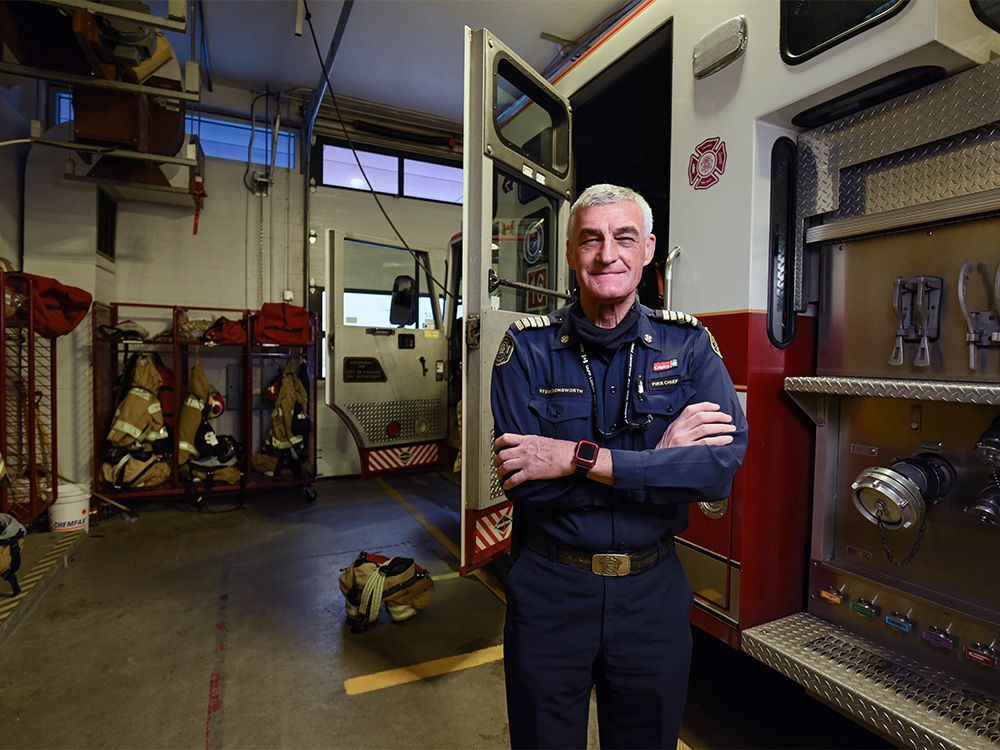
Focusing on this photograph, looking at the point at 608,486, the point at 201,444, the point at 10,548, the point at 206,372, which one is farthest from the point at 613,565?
the point at 206,372

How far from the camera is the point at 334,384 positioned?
4883 mm

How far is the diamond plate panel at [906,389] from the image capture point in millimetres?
1562

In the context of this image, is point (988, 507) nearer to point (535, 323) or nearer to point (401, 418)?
point (535, 323)

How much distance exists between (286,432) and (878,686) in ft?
17.4

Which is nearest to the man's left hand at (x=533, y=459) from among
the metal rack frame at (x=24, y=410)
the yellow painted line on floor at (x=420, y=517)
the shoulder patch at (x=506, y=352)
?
the shoulder patch at (x=506, y=352)

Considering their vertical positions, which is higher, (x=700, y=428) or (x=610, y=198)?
(x=610, y=198)

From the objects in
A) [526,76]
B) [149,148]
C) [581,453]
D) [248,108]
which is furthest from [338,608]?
[248,108]

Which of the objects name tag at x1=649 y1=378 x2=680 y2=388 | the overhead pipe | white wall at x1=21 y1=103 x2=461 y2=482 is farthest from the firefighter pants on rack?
the overhead pipe

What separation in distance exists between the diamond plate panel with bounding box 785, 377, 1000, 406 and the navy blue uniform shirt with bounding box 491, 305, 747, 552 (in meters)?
0.72

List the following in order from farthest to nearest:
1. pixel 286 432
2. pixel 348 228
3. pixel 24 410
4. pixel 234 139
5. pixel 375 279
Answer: pixel 348 228
pixel 375 279
pixel 234 139
pixel 286 432
pixel 24 410

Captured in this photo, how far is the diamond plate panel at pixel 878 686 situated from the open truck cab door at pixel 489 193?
1239 mm

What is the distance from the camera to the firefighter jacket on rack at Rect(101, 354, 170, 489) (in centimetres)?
486

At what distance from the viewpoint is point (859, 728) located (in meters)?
2.21

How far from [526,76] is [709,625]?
9.11 ft
